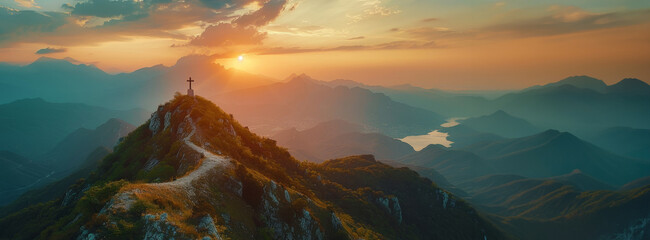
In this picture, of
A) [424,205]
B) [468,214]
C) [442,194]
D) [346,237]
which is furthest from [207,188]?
[468,214]

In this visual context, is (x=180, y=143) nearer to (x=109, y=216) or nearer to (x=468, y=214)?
(x=109, y=216)

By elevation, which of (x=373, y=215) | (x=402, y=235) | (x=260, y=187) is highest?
(x=260, y=187)

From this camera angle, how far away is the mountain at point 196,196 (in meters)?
17.5

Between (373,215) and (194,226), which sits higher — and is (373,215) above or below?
below

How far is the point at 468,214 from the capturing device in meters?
130

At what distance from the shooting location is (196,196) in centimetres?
2338

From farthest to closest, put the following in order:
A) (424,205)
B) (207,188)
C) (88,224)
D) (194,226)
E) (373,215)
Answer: (424,205)
(373,215)
(207,188)
(194,226)
(88,224)

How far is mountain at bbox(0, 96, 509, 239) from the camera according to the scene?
17.5m

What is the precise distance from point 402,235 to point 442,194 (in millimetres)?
54126

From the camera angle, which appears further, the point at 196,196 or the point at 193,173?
the point at 193,173

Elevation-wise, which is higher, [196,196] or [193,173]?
[193,173]

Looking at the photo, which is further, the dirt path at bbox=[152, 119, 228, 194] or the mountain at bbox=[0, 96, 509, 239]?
the dirt path at bbox=[152, 119, 228, 194]

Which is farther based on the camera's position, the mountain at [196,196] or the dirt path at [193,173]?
the dirt path at [193,173]

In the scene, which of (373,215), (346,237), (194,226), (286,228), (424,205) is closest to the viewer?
(194,226)
